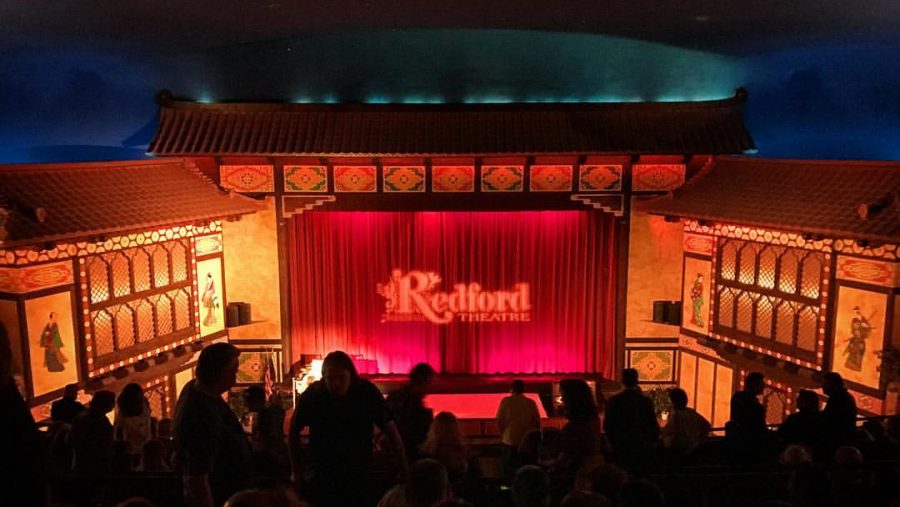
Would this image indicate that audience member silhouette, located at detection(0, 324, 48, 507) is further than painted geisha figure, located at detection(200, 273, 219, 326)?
No

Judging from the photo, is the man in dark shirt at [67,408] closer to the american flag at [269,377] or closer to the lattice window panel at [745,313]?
the american flag at [269,377]

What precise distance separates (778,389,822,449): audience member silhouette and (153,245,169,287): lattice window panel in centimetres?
871

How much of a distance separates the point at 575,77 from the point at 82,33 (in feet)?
25.0

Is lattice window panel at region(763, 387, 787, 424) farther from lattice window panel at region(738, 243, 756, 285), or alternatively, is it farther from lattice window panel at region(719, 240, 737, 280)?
lattice window panel at region(719, 240, 737, 280)

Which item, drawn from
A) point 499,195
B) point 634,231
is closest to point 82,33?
point 499,195

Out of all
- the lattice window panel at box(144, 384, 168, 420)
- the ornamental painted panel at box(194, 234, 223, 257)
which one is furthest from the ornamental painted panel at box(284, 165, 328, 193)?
the lattice window panel at box(144, 384, 168, 420)

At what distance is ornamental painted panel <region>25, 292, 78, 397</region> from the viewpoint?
8.24m

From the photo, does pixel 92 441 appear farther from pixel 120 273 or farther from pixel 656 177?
pixel 656 177

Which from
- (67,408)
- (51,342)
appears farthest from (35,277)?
(67,408)

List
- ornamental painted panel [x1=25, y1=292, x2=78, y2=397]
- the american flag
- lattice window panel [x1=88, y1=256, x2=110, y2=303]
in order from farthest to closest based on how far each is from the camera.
A: the american flag → lattice window panel [x1=88, y1=256, x2=110, y2=303] → ornamental painted panel [x1=25, y1=292, x2=78, y2=397]

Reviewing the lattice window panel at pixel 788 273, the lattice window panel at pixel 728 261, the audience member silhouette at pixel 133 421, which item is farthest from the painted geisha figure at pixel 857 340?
the audience member silhouette at pixel 133 421

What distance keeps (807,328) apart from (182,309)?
953cm

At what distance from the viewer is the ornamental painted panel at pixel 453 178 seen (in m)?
11.2

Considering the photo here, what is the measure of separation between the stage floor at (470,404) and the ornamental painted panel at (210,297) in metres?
3.87
